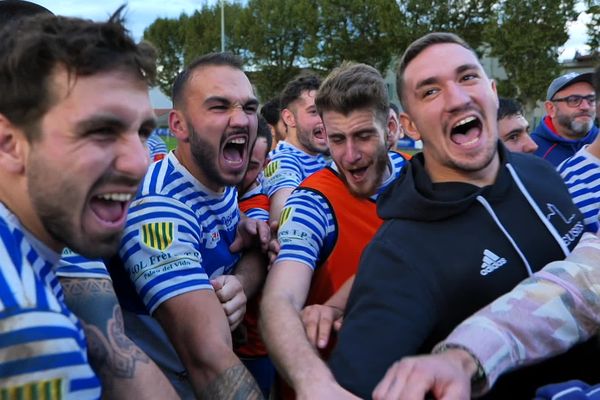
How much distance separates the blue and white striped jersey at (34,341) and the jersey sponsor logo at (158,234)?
0.96 m

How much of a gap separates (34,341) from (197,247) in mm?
1321

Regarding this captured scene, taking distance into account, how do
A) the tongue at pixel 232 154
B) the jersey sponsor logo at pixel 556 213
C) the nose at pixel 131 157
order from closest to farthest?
the nose at pixel 131 157
the jersey sponsor logo at pixel 556 213
the tongue at pixel 232 154

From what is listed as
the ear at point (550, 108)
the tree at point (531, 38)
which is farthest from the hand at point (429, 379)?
the tree at point (531, 38)

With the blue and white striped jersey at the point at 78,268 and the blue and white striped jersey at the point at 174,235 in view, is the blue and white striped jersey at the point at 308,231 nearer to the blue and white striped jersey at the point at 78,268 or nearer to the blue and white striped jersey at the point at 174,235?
the blue and white striped jersey at the point at 174,235

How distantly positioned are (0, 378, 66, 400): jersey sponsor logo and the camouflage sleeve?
917mm

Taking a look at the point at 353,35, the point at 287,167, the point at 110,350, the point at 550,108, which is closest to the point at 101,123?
the point at 110,350

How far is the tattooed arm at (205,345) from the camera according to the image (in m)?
2.19

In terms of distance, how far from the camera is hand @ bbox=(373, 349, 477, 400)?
4.58ft

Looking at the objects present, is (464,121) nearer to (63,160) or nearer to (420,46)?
(420,46)

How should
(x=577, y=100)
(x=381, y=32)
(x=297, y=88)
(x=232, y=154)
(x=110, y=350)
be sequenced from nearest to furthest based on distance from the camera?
(x=110, y=350)
(x=232, y=154)
(x=577, y=100)
(x=297, y=88)
(x=381, y=32)

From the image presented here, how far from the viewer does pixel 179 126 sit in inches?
129

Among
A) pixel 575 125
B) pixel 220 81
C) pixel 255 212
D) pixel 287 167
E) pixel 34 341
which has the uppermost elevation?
pixel 220 81

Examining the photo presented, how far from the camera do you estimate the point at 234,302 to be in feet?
A: 8.24

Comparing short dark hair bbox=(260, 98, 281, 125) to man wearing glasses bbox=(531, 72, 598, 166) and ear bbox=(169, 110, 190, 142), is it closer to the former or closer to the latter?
man wearing glasses bbox=(531, 72, 598, 166)
